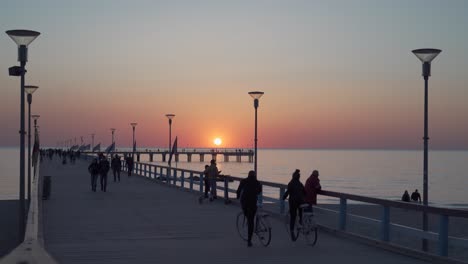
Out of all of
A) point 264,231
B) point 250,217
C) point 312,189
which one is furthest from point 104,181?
point 264,231

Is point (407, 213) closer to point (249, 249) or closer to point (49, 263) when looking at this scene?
point (249, 249)

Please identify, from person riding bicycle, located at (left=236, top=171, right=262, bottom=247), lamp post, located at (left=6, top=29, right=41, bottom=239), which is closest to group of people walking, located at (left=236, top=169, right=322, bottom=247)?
person riding bicycle, located at (left=236, top=171, right=262, bottom=247)

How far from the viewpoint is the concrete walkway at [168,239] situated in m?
11.0

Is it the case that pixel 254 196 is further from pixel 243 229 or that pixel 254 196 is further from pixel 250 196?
pixel 243 229

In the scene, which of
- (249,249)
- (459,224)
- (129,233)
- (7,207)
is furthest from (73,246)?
(459,224)

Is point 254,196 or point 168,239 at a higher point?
point 254,196

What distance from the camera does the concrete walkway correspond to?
1101 centimetres

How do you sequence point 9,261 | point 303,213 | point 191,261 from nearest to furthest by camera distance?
point 9,261
point 191,261
point 303,213

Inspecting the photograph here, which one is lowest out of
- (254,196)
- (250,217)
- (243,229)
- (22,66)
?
(243,229)

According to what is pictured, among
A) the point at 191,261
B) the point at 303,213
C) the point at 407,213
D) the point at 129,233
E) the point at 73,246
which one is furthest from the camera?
the point at 407,213

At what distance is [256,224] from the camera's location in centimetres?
1288

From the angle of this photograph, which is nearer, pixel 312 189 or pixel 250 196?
pixel 250 196

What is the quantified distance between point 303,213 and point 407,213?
18.5 meters

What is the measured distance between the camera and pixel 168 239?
13320 millimetres
